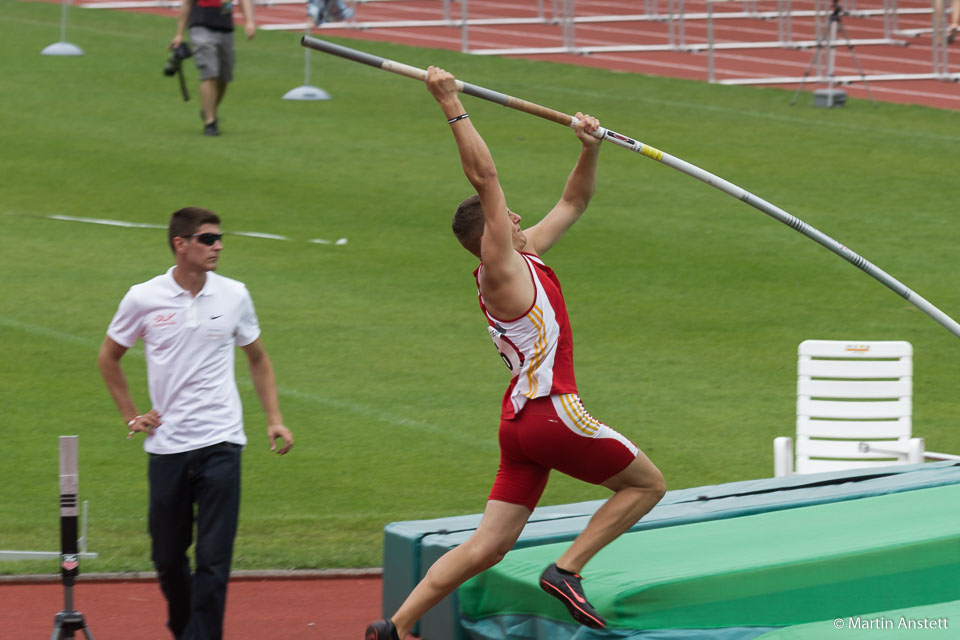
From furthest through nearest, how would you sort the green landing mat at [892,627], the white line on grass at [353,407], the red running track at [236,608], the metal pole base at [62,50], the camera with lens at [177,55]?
the metal pole base at [62,50] → the camera with lens at [177,55] → the white line on grass at [353,407] → the red running track at [236,608] → the green landing mat at [892,627]

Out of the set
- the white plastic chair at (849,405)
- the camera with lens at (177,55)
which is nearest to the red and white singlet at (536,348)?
the white plastic chair at (849,405)

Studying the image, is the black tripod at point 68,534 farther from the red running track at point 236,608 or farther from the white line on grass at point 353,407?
the white line on grass at point 353,407

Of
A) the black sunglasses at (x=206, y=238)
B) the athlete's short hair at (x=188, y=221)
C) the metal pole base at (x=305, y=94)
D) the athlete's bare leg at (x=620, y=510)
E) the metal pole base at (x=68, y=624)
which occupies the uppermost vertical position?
the athlete's short hair at (x=188, y=221)

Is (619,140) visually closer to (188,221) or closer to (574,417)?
(574,417)

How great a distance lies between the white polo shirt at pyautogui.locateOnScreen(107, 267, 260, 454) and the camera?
6.22 m

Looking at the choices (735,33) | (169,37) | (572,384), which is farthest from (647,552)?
(735,33)

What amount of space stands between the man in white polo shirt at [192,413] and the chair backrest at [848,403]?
4.42m

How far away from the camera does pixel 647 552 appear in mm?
6707

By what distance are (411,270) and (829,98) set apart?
10.1 metres

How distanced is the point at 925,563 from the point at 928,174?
12156 mm

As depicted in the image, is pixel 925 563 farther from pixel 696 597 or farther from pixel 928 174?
pixel 928 174

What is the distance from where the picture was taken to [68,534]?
20.5 ft

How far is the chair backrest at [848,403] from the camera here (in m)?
9.44

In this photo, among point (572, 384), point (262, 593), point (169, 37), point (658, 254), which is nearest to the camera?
point (572, 384)
